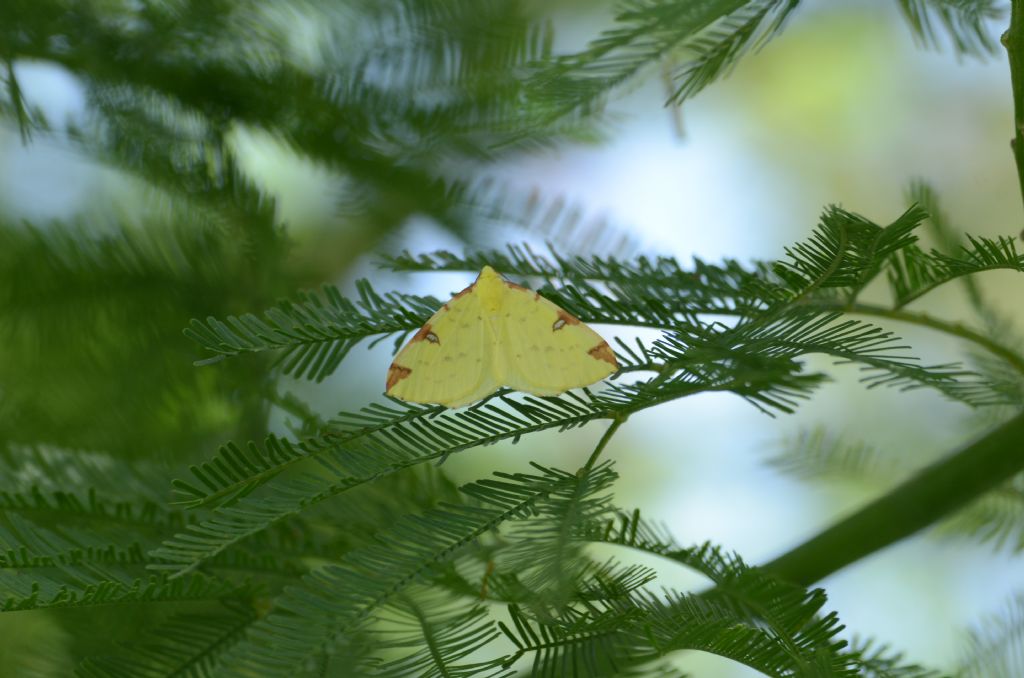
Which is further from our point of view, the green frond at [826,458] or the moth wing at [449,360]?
the green frond at [826,458]

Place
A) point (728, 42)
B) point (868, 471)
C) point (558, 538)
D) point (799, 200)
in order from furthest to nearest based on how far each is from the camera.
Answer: point (799, 200)
point (868, 471)
point (728, 42)
point (558, 538)

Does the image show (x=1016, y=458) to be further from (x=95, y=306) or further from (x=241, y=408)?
(x=95, y=306)

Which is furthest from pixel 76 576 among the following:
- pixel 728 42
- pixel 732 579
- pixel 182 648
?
pixel 728 42

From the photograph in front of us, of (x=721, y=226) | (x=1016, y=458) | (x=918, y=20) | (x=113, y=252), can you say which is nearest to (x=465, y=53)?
(x=113, y=252)

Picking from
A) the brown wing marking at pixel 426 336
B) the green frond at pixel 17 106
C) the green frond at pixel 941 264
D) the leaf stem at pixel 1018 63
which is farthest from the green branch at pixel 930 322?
the green frond at pixel 17 106

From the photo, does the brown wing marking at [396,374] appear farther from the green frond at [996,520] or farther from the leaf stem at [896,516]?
the green frond at [996,520]

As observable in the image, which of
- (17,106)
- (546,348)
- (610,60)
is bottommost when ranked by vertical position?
(546,348)

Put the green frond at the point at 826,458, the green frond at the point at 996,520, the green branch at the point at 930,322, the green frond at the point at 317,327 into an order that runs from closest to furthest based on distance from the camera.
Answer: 1. the green frond at the point at 317,327
2. the green branch at the point at 930,322
3. the green frond at the point at 996,520
4. the green frond at the point at 826,458

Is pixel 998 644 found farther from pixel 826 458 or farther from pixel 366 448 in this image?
pixel 366 448

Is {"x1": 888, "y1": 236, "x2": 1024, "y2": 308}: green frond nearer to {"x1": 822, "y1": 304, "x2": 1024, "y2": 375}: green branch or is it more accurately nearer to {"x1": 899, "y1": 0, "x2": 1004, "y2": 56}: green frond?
{"x1": 822, "y1": 304, "x2": 1024, "y2": 375}: green branch
